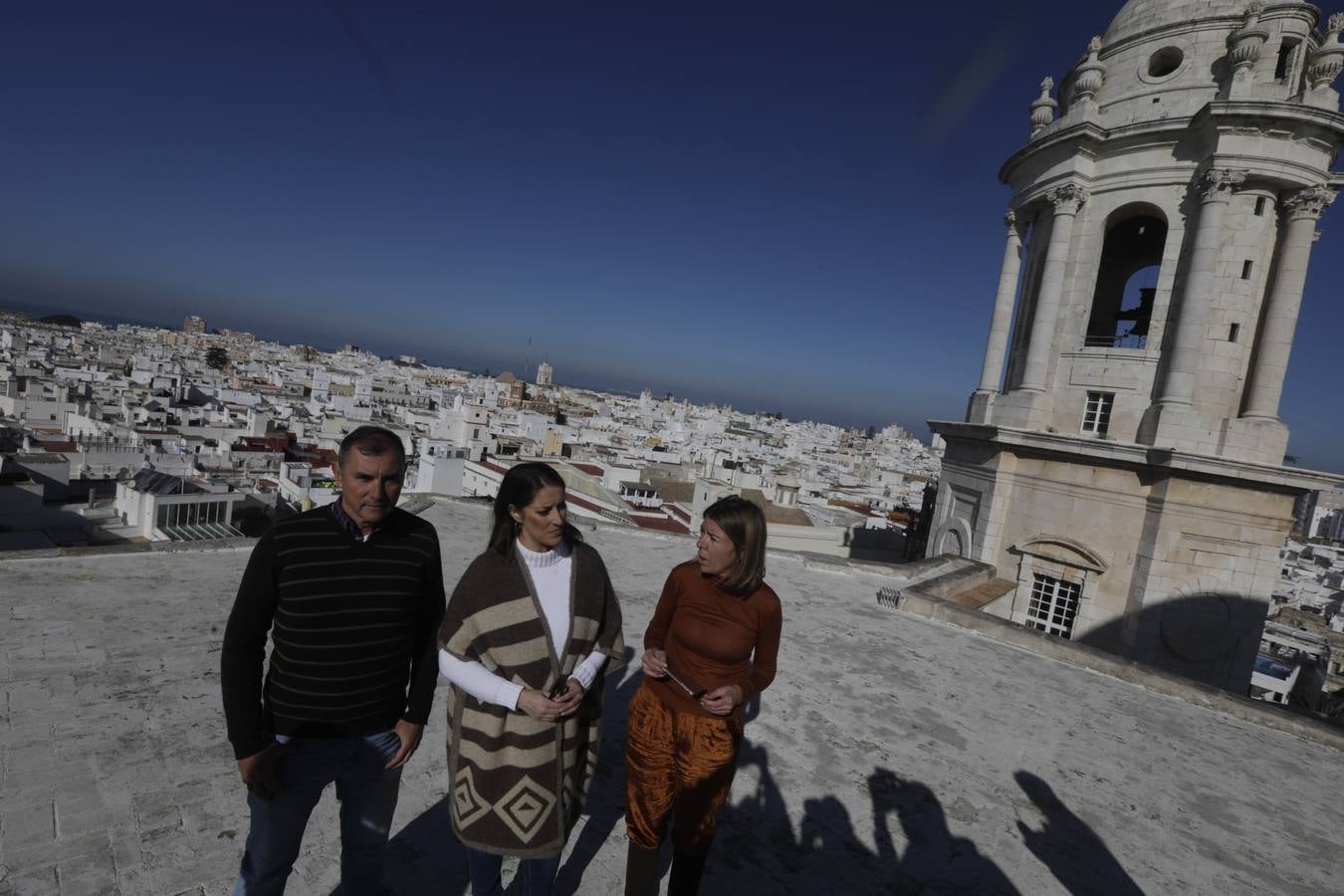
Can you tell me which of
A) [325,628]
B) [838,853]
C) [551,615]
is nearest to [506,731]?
[551,615]

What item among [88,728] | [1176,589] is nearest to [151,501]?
[88,728]

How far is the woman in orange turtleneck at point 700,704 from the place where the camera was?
2449 mm

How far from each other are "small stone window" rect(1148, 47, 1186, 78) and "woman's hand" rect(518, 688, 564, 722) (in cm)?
1362

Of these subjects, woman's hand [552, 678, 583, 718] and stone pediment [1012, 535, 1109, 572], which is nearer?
woman's hand [552, 678, 583, 718]

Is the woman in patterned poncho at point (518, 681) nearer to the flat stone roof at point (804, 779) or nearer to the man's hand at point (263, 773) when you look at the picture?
the man's hand at point (263, 773)

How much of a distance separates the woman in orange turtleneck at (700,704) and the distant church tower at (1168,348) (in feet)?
30.5

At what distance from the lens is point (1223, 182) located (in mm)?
9133

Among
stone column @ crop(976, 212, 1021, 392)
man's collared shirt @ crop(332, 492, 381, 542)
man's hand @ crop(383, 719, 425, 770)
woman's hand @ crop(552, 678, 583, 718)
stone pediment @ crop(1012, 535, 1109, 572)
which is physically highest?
stone column @ crop(976, 212, 1021, 392)

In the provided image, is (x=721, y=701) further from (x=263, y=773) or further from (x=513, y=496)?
(x=263, y=773)

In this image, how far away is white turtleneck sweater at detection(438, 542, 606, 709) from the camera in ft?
6.72

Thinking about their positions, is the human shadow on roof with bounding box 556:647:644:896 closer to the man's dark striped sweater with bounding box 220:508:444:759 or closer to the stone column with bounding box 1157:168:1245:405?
the man's dark striped sweater with bounding box 220:508:444:759

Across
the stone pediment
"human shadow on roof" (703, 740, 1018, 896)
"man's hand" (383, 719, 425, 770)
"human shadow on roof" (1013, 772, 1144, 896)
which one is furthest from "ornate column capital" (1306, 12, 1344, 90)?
"man's hand" (383, 719, 425, 770)

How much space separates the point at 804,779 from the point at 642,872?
153cm

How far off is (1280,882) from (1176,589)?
23.9 ft
